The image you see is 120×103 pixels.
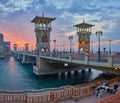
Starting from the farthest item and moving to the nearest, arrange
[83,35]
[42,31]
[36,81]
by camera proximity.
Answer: [83,35], [42,31], [36,81]

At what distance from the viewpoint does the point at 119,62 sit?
27688 mm

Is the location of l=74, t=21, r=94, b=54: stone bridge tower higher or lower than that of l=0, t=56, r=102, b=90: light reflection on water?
higher

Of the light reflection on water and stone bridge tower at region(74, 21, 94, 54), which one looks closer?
the light reflection on water

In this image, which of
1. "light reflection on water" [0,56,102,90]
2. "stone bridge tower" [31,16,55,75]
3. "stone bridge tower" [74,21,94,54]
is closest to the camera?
"light reflection on water" [0,56,102,90]

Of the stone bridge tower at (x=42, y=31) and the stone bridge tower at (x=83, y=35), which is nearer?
the stone bridge tower at (x=42, y=31)

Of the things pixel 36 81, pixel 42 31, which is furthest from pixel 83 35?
pixel 36 81

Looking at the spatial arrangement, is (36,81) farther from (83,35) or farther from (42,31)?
(83,35)

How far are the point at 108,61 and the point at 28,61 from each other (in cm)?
10105

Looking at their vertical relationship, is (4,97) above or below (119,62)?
below

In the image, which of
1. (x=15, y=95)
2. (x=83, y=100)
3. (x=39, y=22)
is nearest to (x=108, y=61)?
(x=83, y=100)

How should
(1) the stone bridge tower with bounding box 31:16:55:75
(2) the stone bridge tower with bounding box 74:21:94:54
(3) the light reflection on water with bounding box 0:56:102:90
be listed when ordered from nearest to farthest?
1. (3) the light reflection on water with bounding box 0:56:102:90
2. (1) the stone bridge tower with bounding box 31:16:55:75
3. (2) the stone bridge tower with bounding box 74:21:94:54

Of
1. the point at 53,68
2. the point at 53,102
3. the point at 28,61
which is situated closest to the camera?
the point at 53,102

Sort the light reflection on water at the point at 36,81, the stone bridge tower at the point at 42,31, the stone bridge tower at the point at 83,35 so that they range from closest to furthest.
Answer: the light reflection on water at the point at 36,81
the stone bridge tower at the point at 42,31
the stone bridge tower at the point at 83,35

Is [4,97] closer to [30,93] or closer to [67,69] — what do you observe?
[30,93]
